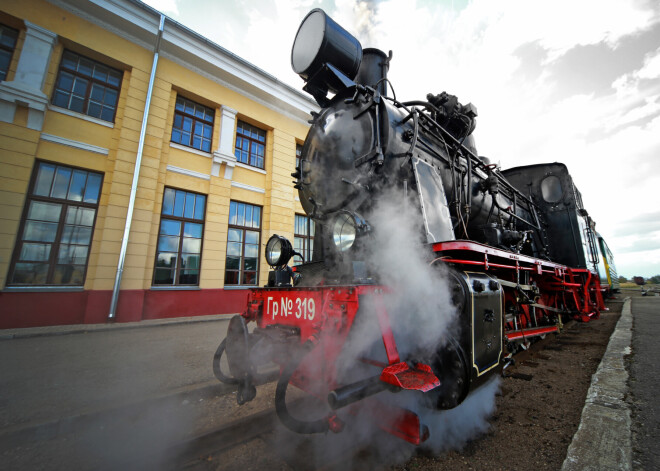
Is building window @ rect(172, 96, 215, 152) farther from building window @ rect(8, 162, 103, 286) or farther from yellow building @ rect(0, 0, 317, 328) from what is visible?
building window @ rect(8, 162, 103, 286)

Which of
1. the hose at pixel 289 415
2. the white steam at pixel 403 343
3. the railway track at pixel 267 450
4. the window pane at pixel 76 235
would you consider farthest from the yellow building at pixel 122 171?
the hose at pixel 289 415

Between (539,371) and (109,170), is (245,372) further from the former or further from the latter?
(109,170)

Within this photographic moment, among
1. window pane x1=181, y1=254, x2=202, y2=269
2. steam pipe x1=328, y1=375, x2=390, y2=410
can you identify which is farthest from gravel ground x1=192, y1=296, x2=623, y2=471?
window pane x1=181, y1=254, x2=202, y2=269

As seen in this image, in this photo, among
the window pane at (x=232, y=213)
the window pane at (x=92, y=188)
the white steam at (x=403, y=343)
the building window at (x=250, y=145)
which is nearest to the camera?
the white steam at (x=403, y=343)

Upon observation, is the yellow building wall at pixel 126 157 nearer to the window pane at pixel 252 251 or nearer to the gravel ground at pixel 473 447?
the window pane at pixel 252 251

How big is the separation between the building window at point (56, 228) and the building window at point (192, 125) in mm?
2288

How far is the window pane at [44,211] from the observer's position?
5316mm

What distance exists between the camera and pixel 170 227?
6.62 metres

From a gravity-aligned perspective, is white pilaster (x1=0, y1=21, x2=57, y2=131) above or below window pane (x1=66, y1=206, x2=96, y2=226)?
above

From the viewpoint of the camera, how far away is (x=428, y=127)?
296cm

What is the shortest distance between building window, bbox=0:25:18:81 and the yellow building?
0.02m

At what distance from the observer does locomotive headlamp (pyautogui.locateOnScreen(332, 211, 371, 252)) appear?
1.82 metres

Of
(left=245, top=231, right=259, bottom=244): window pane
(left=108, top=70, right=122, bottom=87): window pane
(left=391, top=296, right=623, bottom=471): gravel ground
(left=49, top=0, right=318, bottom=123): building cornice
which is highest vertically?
(left=49, top=0, right=318, bottom=123): building cornice

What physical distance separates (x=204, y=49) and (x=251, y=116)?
6.47 feet
